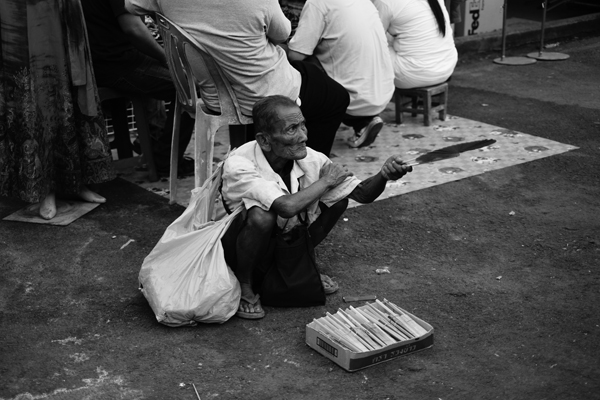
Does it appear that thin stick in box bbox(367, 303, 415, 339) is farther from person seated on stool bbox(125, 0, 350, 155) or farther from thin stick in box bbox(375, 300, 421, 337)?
person seated on stool bbox(125, 0, 350, 155)

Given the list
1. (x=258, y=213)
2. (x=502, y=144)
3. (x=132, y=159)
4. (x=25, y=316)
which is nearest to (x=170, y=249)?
(x=258, y=213)

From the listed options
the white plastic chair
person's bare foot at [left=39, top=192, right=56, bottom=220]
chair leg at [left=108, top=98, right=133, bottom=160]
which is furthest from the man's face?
chair leg at [left=108, top=98, right=133, bottom=160]

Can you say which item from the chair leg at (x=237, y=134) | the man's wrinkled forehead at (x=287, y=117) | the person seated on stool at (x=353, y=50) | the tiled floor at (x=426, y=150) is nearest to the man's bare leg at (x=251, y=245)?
the man's wrinkled forehead at (x=287, y=117)

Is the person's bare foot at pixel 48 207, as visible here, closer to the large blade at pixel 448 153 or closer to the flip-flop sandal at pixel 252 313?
the flip-flop sandal at pixel 252 313

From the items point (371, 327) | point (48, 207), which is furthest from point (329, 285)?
point (48, 207)

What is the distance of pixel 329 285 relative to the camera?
3797mm

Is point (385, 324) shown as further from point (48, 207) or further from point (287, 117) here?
point (48, 207)

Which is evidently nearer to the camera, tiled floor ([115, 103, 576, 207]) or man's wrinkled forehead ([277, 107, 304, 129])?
man's wrinkled forehead ([277, 107, 304, 129])

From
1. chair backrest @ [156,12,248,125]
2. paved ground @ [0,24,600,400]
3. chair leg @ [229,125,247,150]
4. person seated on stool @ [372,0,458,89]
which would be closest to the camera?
paved ground @ [0,24,600,400]

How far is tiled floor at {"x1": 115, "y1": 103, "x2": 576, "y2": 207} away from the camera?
5254 millimetres

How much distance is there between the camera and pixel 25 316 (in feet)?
11.9

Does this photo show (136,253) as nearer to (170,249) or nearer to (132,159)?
(170,249)

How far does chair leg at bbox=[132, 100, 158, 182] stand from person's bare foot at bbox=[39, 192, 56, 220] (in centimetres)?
70

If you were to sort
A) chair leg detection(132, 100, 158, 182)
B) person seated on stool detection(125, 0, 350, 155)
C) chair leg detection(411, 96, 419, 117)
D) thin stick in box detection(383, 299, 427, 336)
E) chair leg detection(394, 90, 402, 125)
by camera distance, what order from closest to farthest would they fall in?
thin stick in box detection(383, 299, 427, 336) < person seated on stool detection(125, 0, 350, 155) < chair leg detection(132, 100, 158, 182) < chair leg detection(394, 90, 402, 125) < chair leg detection(411, 96, 419, 117)
